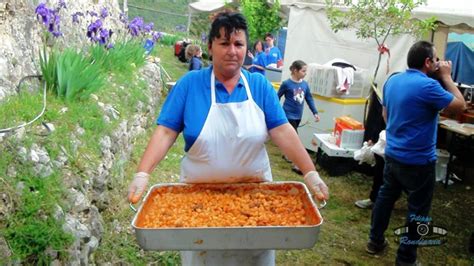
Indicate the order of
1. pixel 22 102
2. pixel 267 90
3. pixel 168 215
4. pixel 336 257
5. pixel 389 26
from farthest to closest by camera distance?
pixel 389 26
pixel 336 257
pixel 22 102
pixel 267 90
pixel 168 215

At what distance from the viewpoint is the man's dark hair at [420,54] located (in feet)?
12.0

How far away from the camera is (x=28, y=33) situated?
4355 millimetres

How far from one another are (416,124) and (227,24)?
6.67 ft

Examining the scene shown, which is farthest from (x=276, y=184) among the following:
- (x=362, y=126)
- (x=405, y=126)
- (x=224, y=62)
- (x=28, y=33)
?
(x=362, y=126)

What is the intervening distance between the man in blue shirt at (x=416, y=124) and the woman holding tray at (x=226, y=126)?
162 cm

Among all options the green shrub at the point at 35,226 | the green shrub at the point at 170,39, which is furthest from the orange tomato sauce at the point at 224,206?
the green shrub at the point at 170,39

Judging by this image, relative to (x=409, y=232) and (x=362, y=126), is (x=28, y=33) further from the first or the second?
(x=362, y=126)

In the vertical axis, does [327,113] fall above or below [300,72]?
below

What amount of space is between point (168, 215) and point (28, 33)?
9.93ft

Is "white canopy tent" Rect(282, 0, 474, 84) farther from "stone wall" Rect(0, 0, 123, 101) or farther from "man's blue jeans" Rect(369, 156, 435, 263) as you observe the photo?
"stone wall" Rect(0, 0, 123, 101)

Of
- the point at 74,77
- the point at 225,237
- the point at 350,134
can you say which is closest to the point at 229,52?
the point at 225,237

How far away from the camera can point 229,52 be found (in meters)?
2.26

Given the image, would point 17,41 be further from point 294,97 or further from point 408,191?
point 294,97

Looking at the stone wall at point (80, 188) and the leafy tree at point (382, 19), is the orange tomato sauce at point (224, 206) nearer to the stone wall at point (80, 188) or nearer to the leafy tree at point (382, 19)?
the stone wall at point (80, 188)
